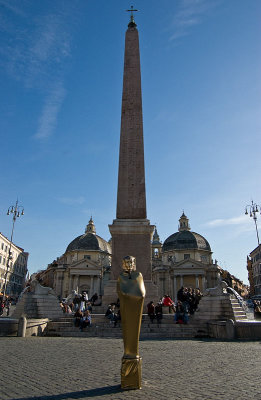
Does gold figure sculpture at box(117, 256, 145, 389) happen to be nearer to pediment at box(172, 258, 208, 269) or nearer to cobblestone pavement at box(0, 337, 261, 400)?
cobblestone pavement at box(0, 337, 261, 400)

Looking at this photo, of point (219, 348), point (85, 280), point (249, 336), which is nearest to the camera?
point (219, 348)

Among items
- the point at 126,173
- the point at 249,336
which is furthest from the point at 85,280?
the point at 249,336

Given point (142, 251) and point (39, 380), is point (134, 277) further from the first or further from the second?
point (142, 251)

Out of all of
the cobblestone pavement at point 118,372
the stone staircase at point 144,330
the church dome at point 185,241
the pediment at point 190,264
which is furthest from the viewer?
the church dome at point 185,241

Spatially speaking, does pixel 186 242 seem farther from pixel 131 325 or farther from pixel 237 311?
pixel 131 325

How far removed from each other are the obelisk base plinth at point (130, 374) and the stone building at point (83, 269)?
186ft

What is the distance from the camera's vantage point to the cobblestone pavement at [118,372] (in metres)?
4.64

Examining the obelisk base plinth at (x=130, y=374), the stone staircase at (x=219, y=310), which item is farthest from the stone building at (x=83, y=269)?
the obelisk base plinth at (x=130, y=374)

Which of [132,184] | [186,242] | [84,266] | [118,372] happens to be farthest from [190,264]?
[118,372]

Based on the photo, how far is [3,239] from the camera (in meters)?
56.5

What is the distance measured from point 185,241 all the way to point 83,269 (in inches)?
866

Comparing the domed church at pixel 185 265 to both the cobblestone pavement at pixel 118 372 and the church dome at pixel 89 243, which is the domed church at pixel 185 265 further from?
the cobblestone pavement at pixel 118 372

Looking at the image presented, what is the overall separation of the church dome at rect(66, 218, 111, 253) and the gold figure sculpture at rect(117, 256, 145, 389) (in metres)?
63.7

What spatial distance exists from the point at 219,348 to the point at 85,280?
5534cm
